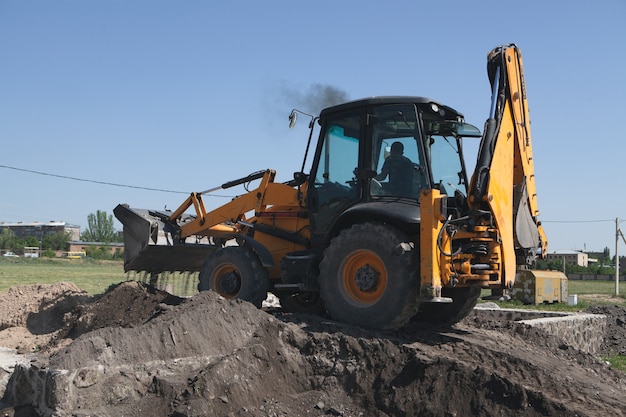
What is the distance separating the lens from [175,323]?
6.76m

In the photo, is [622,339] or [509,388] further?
[622,339]

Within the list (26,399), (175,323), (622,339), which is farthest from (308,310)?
(622,339)

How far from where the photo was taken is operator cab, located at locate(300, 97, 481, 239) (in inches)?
294

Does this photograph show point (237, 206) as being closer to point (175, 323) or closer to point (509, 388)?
point (175, 323)

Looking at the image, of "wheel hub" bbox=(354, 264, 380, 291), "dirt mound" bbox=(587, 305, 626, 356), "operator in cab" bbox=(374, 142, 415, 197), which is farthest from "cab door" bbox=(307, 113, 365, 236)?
"dirt mound" bbox=(587, 305, 626, 356)

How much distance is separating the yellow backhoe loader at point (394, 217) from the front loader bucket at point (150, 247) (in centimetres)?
132

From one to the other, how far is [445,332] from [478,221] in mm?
1546

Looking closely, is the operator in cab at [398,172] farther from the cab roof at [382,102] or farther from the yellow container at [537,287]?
the yellow container at [537,287]

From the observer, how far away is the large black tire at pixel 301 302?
28.0 feet

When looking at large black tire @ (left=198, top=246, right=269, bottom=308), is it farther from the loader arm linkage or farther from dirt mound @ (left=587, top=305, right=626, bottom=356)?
dirt mound @ (left=587, top=305, right=626, bottom=356)

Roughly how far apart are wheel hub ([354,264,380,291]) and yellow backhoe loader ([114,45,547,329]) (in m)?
0.01

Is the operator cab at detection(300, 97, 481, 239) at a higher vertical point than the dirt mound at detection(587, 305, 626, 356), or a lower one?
higher

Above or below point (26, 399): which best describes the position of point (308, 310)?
above

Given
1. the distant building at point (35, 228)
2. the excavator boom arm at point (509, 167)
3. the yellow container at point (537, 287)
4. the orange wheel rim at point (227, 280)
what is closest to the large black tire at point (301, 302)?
the orange wheel rim at point (227, 280)
